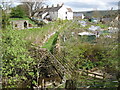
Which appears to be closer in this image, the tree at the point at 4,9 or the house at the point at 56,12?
the tree at the point at 4,9

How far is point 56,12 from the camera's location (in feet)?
15.4

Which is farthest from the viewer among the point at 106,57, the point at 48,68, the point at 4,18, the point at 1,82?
the point at 4,18

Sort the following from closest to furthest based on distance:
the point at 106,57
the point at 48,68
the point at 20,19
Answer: the point at 106,57
the point at 48,68
the point at 20,19

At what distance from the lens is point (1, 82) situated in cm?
193

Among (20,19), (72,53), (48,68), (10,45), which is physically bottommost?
(48,68)

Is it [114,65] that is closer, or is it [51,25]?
[114,65]

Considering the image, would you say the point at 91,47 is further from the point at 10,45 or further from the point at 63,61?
the point at 10,45

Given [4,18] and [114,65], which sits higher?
[4,18]

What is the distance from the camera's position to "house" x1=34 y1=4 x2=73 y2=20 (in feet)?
11.7

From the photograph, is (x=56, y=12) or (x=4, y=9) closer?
(x=4, y=9)

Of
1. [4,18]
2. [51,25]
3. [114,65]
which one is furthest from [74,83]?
[51,25]

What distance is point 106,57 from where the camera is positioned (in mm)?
2449

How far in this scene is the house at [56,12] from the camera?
3.56 meters

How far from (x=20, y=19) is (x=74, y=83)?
2786mm
